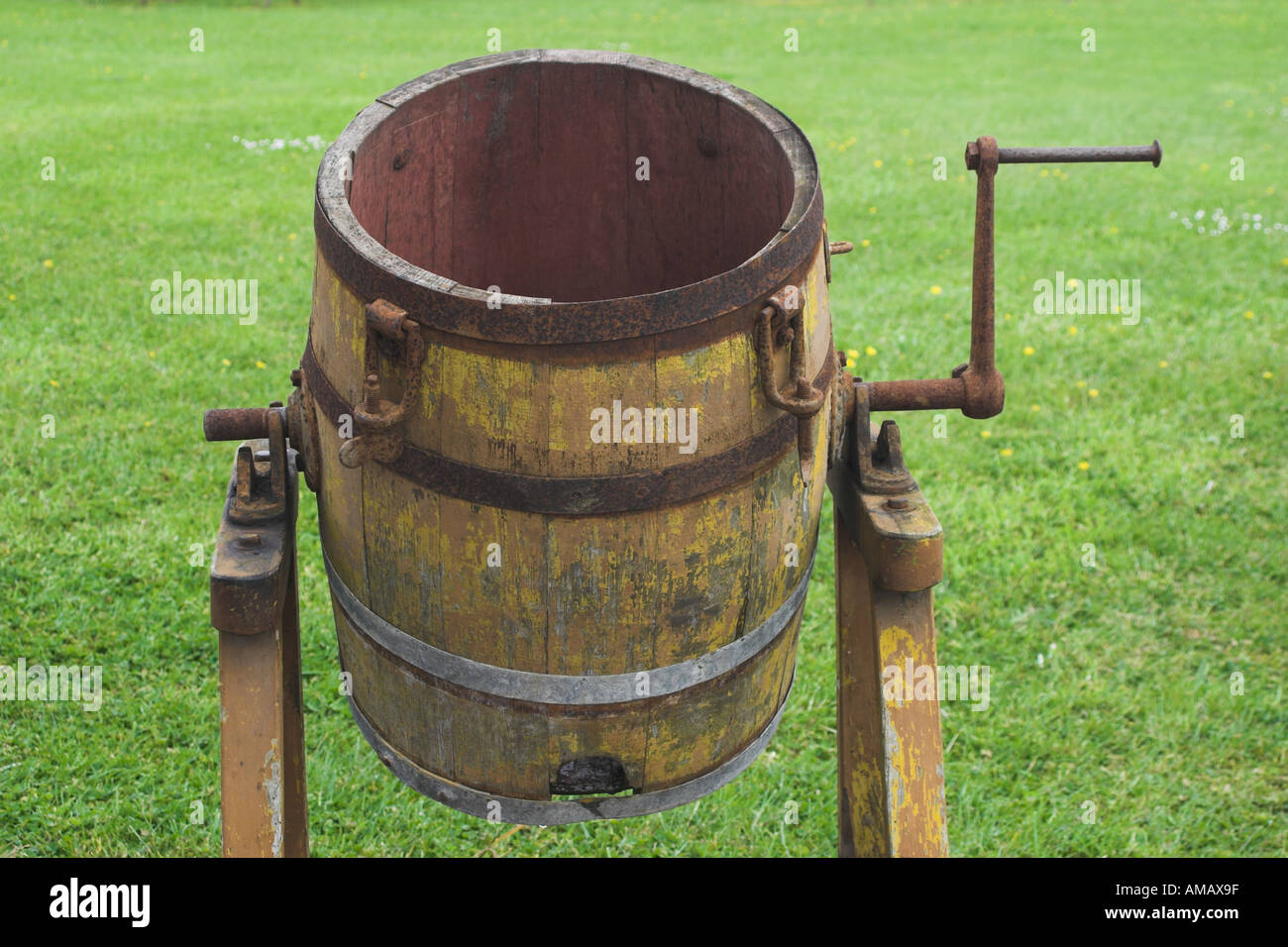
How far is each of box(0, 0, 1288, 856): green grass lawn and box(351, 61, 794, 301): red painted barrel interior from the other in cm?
152

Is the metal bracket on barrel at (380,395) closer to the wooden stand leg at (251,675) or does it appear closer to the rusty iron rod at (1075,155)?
the wooden stand leg at (251,675)

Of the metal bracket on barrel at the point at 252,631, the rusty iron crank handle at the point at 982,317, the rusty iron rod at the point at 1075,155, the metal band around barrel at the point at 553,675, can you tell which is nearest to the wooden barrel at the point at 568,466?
the metal band around barrel at the point at 553,675

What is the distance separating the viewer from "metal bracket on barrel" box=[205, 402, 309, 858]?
2277 millimetres

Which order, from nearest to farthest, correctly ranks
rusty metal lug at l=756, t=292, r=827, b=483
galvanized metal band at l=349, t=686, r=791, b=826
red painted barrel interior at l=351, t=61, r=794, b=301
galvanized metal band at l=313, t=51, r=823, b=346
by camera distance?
galvanized metal band at l=313, t=51, r=823, b=346
rusty metal lug at l=756, t=292, r=827, b=483
galvanized metal band at l=349, t=686, r=791, b=826
red painted barrel interior at l=351, t=61, r=794, b=301

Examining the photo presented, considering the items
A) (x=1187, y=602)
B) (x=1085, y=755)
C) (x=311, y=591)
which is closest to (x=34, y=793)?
(x=311, y=591)

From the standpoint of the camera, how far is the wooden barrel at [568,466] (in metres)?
2.04

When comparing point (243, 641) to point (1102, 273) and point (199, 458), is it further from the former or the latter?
point (1102, 273)

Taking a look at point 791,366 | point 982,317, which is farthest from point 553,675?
point 982,317

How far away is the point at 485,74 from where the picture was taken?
8.61ft

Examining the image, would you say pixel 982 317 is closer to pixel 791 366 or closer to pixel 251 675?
pixel 791 366

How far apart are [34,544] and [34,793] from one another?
1.17 m

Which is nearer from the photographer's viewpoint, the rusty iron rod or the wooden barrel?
the wooden barrel

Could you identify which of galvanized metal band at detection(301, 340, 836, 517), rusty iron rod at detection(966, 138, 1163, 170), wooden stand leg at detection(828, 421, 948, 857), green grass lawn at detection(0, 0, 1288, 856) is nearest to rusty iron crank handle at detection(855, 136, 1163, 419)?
rusty iron rod at detection(966, 138, 1163, 170)

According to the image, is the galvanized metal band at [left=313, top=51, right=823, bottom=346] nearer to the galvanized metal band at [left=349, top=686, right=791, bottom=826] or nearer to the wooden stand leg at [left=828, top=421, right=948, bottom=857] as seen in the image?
the wooden stand leg at [left=828, top=421, right=948, bottom=857]
